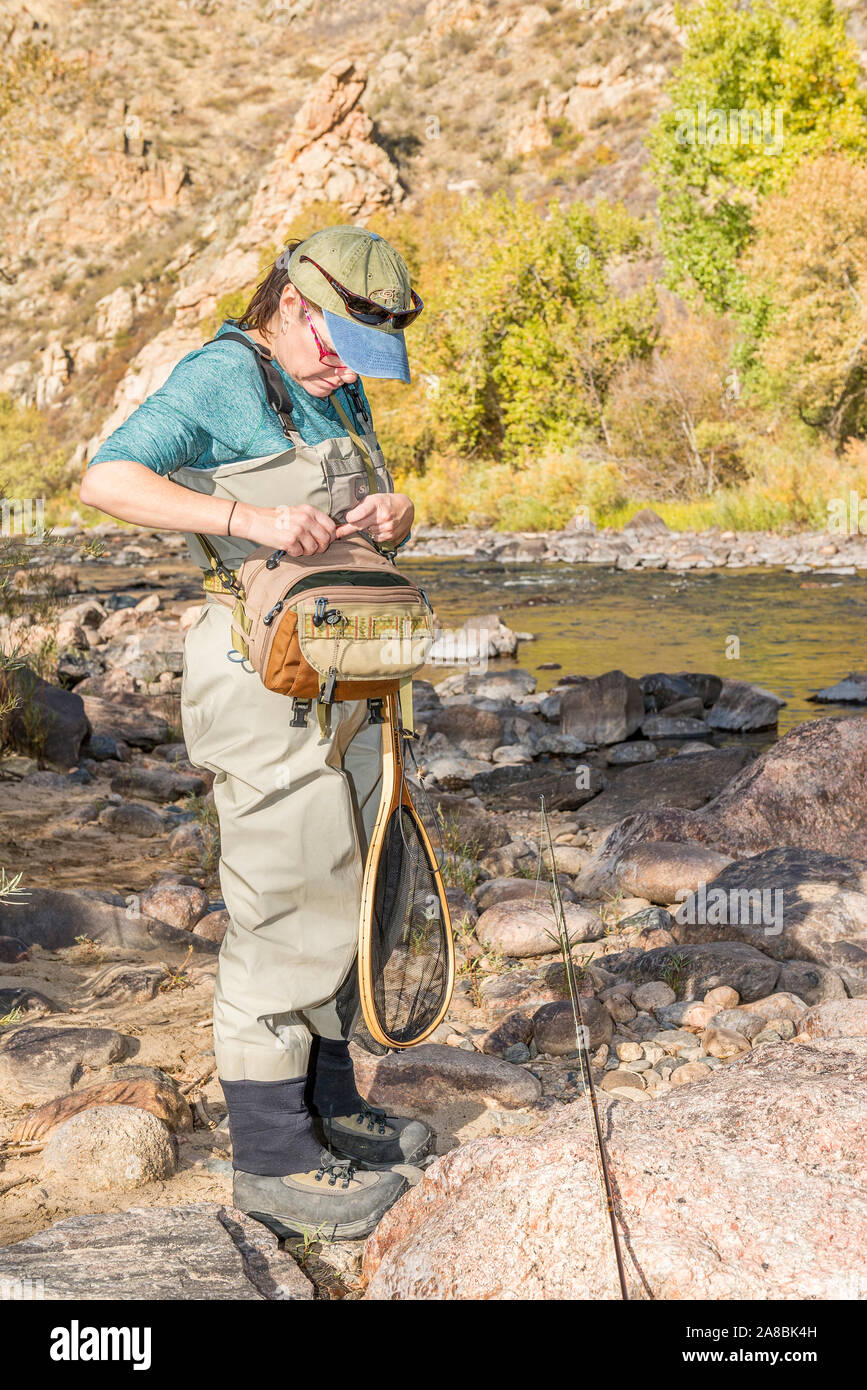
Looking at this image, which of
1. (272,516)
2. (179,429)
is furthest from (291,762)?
(179,429)

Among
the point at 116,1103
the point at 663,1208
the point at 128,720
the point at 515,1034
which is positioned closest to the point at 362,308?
the point at 663,1208

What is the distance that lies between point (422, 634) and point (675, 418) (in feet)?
79.7

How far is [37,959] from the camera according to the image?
155 inches

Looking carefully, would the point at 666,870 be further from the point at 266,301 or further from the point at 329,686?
the point at 266,301

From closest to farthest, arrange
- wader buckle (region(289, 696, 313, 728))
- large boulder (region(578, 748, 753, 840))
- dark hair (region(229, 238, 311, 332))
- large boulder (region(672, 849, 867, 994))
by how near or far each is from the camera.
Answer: wader buckle (region(289, 696, 313, 728))
dark hair (region(229, 238, 311, 332))
large boulder (region(672, 849, 867, 994))
large boulder (region(578, 748, 753, 840))

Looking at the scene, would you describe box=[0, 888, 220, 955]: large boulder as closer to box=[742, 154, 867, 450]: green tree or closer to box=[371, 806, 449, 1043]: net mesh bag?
box=[371, 806, 449, 1043]: net mesh bag

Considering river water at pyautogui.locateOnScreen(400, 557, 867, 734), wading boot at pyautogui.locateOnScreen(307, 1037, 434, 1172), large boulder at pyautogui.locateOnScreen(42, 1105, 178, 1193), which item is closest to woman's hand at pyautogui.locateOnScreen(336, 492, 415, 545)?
wading boot at pyautogui.locateOnScreen(307, 1037, 434, 1172)

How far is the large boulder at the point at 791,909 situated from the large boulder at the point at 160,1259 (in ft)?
7.61

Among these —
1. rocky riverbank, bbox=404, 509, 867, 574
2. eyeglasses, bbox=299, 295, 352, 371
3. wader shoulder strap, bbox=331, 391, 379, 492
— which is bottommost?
rocky riverbank, bbox=404, 509, 867, 574

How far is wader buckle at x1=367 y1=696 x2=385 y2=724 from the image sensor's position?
2395mm

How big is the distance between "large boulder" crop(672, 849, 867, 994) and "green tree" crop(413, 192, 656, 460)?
2445 centimetres

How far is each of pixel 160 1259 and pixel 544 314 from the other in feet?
98.2

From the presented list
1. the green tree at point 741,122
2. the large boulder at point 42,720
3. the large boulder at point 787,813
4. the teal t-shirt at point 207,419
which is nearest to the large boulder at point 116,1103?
the teal t-shirt at point 207,419
